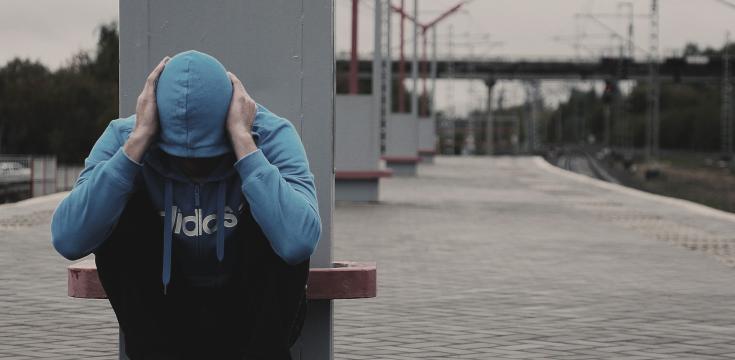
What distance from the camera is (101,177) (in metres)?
3.60

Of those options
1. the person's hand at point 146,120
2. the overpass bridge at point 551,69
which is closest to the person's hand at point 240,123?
the person's hand at point 146,120

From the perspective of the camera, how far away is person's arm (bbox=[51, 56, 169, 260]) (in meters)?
3.54

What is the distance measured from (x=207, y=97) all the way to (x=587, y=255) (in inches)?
428

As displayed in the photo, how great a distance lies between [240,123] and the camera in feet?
11.7

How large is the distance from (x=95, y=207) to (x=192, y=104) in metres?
0.34

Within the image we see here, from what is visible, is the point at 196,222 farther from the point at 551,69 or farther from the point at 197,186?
the point at 551,69

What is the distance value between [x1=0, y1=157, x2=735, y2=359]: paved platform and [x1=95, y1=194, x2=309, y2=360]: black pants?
3.57m

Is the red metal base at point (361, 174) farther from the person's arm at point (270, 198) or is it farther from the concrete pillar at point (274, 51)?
the person's arm at point (270, 198)

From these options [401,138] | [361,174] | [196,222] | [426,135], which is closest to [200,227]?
[196,222]

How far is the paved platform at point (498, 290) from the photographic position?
25.4 feet

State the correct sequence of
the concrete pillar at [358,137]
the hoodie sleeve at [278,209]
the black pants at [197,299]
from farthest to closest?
the concrete pillar at [358,137], the black pants at [197,299], the hoodie sleeve at [278,209]

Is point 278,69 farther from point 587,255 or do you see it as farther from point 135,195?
point 587,255

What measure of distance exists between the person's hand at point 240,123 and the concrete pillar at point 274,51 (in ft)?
3.73

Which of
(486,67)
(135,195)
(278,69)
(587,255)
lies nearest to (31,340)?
(278,69)
